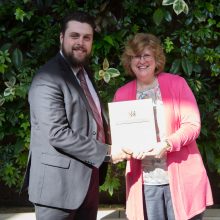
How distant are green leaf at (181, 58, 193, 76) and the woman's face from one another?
101cm

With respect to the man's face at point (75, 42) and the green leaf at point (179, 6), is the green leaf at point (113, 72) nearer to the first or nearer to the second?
the green leaf at point (179, 6)

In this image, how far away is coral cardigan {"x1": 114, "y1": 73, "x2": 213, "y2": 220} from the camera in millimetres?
2559

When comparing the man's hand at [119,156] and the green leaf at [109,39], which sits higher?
the green leaf at [109,39]

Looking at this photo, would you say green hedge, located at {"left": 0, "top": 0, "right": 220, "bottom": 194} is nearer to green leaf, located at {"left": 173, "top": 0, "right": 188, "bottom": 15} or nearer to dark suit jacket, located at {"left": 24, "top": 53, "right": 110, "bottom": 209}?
green leaf, located at {"left": 173, "top": 0, "right": 188, "bottom": 15}

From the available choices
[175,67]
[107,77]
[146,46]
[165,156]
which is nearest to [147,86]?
[146,46]

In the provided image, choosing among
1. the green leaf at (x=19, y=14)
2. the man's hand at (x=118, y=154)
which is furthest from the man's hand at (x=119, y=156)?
the green leaf at (x=19, y=14)

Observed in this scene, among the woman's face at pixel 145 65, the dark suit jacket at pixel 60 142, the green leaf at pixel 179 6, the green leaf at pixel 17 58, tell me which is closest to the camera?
the dark suit jacket at pixel 60 142

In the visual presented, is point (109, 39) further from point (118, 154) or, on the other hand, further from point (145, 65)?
point (118, 154)

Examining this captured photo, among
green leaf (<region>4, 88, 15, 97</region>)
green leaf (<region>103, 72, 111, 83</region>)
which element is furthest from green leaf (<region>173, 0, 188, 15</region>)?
green leaf (<region>4, 88, 15, 97</region>)

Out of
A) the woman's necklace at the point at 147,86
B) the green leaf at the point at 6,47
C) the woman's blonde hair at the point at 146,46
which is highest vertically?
the green leaf at the point at 6,47

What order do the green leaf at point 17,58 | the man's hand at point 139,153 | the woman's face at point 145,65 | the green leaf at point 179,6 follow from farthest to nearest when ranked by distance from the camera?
the green leaf at point 17,58
the green leaf at point 179,6
the woman's face at point 145,65
the man's hand at point 139,153

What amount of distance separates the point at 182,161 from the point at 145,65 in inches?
22.5

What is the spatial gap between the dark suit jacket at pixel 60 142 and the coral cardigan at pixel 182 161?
0.39 m

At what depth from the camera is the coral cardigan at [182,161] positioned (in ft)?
8.39
